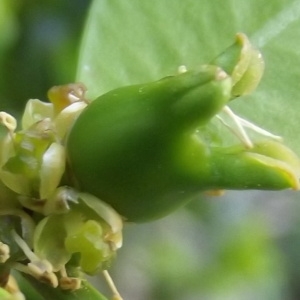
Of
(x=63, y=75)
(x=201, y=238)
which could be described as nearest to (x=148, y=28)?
(x=63, y=75)

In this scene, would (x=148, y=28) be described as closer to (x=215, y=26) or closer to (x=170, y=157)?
(x=215, y=26)

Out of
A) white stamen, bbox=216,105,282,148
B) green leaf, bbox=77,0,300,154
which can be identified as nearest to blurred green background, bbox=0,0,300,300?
green leaf, bbox=77,0,300,154

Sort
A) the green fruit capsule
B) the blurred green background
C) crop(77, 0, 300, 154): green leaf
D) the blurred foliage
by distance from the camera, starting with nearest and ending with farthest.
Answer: the green fruit capsule
crop(77, 0, 300, 154): green leaf
the blurred foliage
the blurred green background

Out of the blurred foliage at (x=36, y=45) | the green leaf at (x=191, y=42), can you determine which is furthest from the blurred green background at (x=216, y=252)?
the green leaf at (x=191, y=42)

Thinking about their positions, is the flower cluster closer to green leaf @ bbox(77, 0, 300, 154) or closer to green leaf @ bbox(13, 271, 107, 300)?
green leaf @ bbox(13, 271, 107, 300)

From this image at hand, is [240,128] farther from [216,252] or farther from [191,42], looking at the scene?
[216,252]

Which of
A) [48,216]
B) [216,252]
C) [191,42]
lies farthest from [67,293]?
[216,252]
